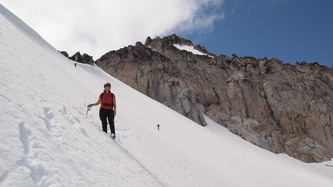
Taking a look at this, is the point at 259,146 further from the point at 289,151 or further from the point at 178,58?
the point at 178,58

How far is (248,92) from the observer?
6838cm

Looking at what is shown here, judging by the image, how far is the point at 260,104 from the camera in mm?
66250

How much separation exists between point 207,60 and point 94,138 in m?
72.8

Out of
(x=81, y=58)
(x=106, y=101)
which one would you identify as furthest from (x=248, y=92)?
(x=106, y=101)

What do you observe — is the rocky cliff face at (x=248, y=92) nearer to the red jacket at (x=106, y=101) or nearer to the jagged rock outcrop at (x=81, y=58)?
the jagged rock outcrop at (x=81, y=58)

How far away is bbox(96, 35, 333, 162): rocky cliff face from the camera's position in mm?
56031

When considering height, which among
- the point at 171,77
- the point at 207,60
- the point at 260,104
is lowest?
the point at 171,77

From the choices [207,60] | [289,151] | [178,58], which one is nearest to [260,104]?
[289,151]

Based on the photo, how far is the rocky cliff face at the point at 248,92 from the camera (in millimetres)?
56031

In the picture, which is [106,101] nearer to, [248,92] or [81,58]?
[81,58]

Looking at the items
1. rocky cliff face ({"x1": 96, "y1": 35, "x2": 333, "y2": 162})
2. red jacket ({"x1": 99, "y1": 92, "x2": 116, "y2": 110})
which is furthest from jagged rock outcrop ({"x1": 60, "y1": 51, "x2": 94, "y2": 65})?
red jacket ({"x1": 99, "y1": 92, "x2": 116, "y2": 110})

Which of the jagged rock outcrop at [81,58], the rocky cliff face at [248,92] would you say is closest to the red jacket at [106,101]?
the jagged rock outcrop at [81,58]

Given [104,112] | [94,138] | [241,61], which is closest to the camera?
[94,138]

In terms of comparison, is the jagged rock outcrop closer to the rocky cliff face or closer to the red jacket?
the rocky cliff face
